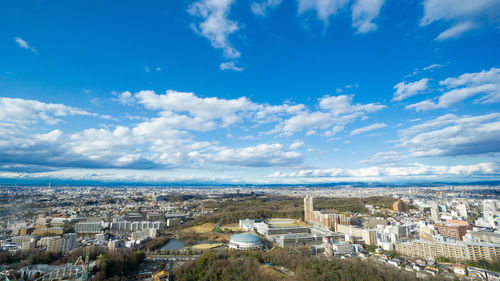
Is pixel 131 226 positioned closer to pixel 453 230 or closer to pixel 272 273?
pixel 272 273

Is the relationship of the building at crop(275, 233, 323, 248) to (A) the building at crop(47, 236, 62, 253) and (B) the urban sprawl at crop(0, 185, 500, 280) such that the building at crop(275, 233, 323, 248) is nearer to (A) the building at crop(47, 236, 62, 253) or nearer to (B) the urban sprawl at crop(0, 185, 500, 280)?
(B) the urban sprawl at crop(0, 185, 500, 280)

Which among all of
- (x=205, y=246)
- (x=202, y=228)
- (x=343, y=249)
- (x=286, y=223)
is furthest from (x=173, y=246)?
A: (x=286, y=223)

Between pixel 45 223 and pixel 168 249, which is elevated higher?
pixel 45 223

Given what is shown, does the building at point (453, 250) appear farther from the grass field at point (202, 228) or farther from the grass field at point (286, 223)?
the grass field at point (202, 228)

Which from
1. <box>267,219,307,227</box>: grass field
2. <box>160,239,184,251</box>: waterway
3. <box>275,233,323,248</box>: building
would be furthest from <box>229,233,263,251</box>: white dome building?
<box>267,219,307,227</box>: grass field

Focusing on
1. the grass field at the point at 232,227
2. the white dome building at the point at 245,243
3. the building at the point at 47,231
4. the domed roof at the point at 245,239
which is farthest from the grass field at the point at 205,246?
the building at the point at 47,231

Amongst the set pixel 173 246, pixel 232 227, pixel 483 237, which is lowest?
pixel 173 246

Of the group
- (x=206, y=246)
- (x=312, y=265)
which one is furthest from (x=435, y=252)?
(x=206, y=246)

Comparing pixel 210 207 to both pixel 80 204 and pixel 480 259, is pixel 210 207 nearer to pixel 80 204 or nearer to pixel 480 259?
pixel 80 204
